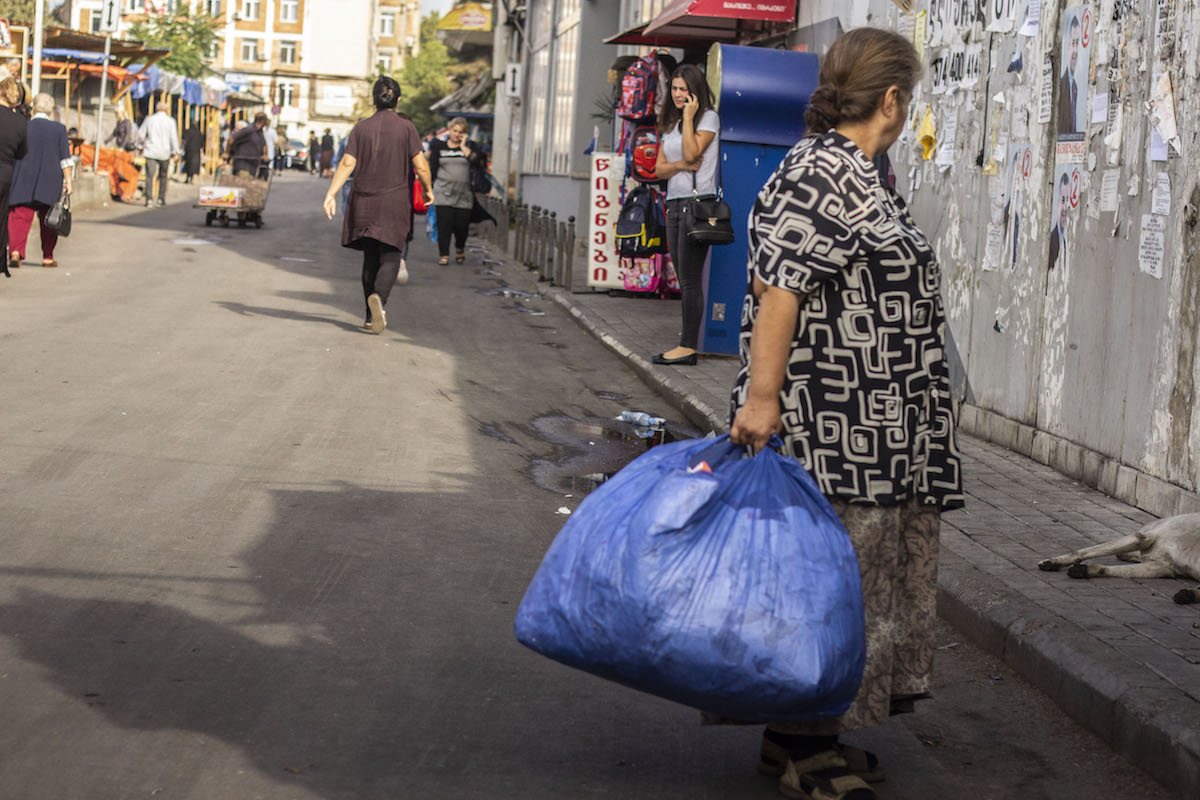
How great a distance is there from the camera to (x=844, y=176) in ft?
11.8

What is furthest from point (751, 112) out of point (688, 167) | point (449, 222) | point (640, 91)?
point (449, 222)

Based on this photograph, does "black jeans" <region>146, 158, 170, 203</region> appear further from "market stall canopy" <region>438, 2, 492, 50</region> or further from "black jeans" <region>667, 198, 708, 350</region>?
"market stall canopy" <region>438, 2, 492, 50</region>

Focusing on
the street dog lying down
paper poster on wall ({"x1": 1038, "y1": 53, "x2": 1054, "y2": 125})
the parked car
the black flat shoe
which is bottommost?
the street dog lying down

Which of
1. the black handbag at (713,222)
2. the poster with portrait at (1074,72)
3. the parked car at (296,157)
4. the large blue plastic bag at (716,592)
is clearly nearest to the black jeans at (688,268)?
the black handbag at (713,222)

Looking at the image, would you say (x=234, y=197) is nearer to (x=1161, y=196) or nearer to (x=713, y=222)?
(x=713, y=222)

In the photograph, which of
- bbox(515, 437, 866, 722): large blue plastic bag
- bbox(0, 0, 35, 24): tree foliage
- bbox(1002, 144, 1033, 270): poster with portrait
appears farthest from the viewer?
bbox(0, 0, 35, 24): tree foliage

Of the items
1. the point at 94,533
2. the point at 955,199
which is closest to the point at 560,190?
Answer: the point at 955,199

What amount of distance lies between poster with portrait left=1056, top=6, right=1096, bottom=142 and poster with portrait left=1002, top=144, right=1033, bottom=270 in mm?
466

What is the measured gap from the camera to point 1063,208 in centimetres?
820

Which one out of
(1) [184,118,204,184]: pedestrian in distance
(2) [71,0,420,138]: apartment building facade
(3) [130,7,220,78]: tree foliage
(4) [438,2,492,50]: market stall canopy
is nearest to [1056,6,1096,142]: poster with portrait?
(1) [184,118,204,184]: pedestrian in distance

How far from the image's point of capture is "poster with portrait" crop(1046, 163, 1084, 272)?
26.5 ft

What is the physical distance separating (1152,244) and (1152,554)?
5.79 ft

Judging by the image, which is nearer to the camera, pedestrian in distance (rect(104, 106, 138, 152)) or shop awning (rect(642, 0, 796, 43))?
shop awning (rect(642, 0, 796, 43))

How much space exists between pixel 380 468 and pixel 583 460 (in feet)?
3.89
